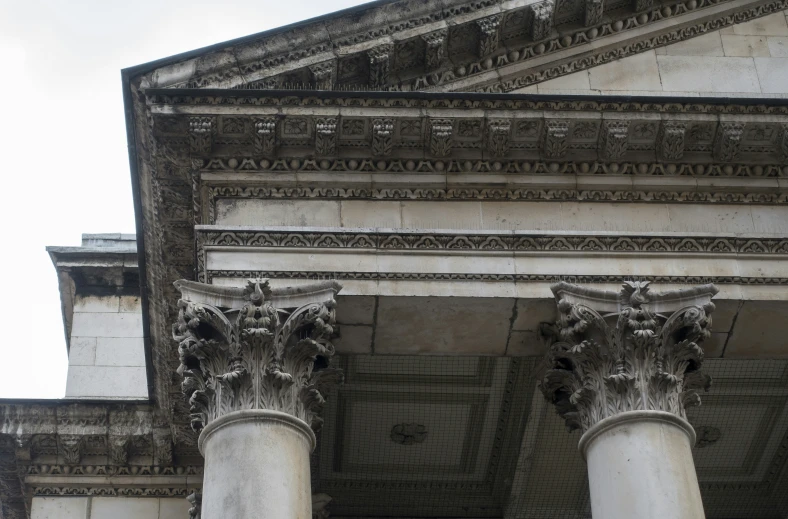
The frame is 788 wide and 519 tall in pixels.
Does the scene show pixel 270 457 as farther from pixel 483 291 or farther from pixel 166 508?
pixel 166 508

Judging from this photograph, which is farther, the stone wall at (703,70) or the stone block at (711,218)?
the stone wall at (703,70)

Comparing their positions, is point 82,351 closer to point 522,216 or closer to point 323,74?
point 323,74

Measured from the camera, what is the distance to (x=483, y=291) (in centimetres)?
1773

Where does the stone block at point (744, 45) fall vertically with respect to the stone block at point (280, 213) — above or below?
above

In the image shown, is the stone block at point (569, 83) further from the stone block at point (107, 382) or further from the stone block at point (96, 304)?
the stone block at point (96, 304)

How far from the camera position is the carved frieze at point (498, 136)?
1869 cm

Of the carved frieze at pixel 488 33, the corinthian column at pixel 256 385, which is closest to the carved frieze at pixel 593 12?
the carved frieze at pixel 488 33

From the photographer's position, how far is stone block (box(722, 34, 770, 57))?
21297 mm

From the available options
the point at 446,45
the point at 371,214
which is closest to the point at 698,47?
the point at 446,45

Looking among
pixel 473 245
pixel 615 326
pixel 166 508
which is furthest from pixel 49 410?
pixel 615 326

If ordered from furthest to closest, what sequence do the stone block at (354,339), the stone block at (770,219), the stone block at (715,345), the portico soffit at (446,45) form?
→ 1. the portico soffit at (446,45)
2. the stone block at (770,219)
3. the stone block at (715,345)
4. the stone block at (354,339)

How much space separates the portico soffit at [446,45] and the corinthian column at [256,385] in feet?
10.7

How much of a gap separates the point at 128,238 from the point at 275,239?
414 inches

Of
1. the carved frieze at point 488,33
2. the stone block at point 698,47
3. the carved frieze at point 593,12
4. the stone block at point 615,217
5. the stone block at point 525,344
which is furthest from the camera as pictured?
the stone block at point 698,47
